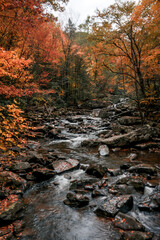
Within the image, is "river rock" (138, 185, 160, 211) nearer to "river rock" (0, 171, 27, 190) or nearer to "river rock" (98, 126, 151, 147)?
"river rock" (0, 171, 27, 190)

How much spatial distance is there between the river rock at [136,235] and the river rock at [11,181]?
10.3ft

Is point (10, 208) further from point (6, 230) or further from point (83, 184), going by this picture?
point (83, 184)

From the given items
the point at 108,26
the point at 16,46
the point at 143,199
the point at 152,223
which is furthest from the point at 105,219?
the point at 16,46

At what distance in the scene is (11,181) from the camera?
421 centimetres

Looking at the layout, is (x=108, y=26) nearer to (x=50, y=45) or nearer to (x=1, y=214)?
(x=50, y=45)

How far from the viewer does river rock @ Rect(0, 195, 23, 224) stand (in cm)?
308

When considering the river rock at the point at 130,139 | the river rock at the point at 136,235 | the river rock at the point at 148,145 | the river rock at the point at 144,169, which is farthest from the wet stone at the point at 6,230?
the river rock at the point at 148,145

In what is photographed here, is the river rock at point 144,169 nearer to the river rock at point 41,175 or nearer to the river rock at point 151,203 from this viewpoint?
the river rock at point 151,203

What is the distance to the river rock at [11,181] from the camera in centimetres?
408

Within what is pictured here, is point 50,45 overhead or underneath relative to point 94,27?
overhead

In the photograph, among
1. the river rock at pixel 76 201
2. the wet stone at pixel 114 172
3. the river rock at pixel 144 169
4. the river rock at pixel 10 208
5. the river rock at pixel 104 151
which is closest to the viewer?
the river rock at pixel 10 208

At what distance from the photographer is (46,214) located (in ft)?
11.5

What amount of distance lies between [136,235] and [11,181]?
3.55 meters

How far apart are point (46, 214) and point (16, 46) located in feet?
38.6
